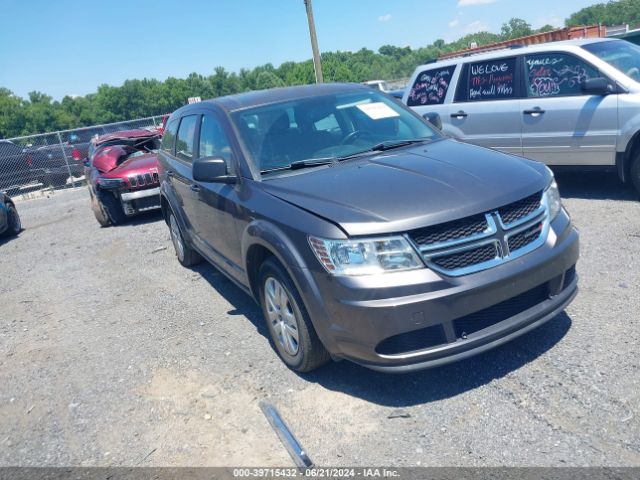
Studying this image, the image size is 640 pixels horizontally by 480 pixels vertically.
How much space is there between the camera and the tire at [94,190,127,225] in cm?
988

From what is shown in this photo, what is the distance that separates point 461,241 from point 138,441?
2210mm

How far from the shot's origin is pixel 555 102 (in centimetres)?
687

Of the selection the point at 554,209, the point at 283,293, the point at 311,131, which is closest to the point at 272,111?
the point at 311,131

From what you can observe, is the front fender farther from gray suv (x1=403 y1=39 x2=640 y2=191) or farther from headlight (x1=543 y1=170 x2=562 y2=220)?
headlight (x1=543 y1=170 x2=562 y2=220)

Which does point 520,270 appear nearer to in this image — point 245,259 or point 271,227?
point 271,227

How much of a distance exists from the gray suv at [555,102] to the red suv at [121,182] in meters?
4.98

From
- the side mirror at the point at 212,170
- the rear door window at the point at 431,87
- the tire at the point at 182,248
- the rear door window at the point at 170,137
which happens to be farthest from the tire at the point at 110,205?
the side mirror at the point at 212,170

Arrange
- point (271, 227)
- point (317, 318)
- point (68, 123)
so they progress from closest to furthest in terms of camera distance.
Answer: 1. point (317, 318)
2. point (271, 227)
3. point (68, 123)

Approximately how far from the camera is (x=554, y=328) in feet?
12.6

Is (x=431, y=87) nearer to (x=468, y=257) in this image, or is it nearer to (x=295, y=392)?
(x=468, y=257)

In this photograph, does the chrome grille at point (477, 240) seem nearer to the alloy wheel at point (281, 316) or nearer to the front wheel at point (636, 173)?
the alloy wheel at point (281, 316)

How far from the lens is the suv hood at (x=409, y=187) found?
3.04 m

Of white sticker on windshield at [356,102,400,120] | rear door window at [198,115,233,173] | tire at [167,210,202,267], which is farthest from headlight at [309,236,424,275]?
tire at [167,210,202,267]

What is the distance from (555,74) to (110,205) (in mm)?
7337
